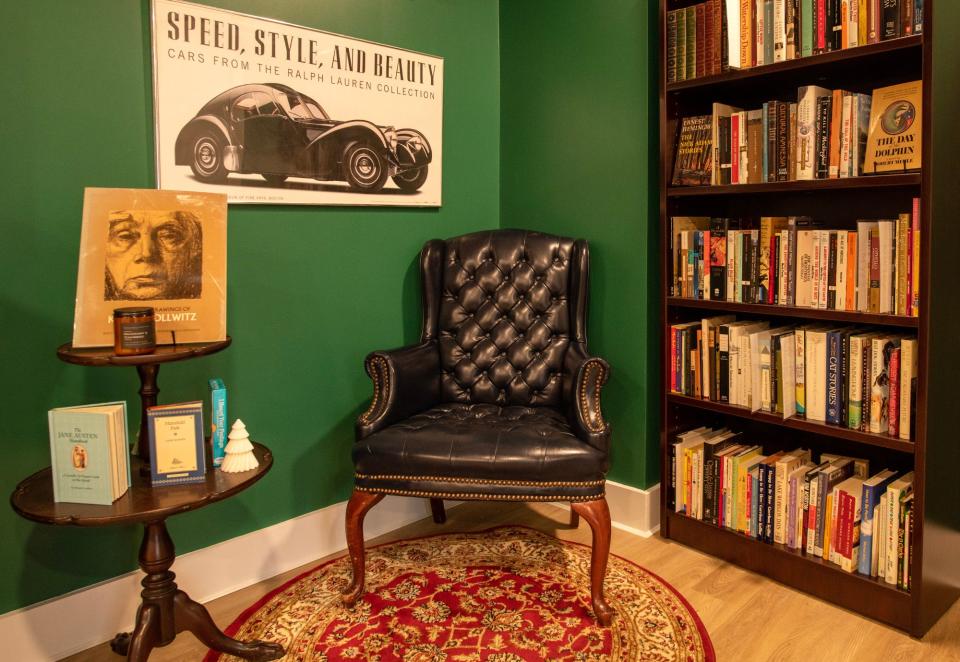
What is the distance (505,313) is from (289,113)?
1.07 meters

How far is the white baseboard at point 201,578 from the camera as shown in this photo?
6.57 feet

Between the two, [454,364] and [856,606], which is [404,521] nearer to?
[454,364]

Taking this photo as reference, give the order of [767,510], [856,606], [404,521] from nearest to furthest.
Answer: [856,606], [767,510], [404,521]

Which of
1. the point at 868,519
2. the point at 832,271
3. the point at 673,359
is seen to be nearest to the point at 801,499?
the point at 868,519

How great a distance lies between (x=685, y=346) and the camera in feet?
8.66

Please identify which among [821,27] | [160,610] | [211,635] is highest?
[821,27]

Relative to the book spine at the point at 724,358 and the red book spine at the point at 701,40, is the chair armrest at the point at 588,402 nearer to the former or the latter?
the book spine at the point at 724,358

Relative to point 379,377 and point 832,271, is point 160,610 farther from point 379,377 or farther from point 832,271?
point 832,271

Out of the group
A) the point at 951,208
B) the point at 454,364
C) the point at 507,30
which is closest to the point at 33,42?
the point at 454,364

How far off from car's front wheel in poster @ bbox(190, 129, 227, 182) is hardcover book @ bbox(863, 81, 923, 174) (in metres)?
1.98

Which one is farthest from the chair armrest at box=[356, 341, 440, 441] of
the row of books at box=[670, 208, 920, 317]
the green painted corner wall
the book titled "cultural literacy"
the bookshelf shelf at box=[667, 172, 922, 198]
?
the bookshelf shelf at box=[667, 172, 922, 198]

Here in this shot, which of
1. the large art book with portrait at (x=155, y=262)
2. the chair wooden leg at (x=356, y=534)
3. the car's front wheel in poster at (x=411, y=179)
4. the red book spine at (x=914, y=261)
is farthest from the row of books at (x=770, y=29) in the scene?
the chair wooden leg at (x=356, y=534)

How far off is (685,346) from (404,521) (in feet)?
4.27

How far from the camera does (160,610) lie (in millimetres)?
1831
